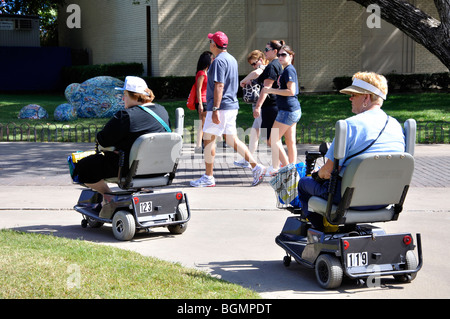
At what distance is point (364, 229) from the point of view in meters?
5.18

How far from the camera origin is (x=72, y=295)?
4445 mm

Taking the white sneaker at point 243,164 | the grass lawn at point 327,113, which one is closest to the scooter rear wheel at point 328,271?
the white sneaker at point 243,164

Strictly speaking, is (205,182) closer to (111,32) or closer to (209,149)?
(209,149)

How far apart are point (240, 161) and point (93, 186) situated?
4.70 metres

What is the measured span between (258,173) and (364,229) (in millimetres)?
4202

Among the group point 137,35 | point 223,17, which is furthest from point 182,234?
point 137,35

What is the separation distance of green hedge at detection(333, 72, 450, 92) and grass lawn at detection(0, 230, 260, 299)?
2092 cm

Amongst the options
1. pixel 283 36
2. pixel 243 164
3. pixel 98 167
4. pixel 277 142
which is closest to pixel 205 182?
pixel 277 142

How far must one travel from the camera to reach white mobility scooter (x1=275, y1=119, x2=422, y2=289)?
15.8 feet

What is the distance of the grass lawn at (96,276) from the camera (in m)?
4.53

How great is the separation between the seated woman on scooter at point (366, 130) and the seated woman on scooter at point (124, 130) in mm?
1994

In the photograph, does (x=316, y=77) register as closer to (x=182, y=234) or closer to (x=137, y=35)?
(x=137, y=35)

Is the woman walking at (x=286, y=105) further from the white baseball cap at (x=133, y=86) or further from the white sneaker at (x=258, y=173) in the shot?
the white baseball cap at (x=133, y=86)

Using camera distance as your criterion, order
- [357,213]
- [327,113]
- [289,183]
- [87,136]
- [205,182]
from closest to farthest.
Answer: [357,213]
[289,183]
[205,182]
[87,136]
[327,113]
